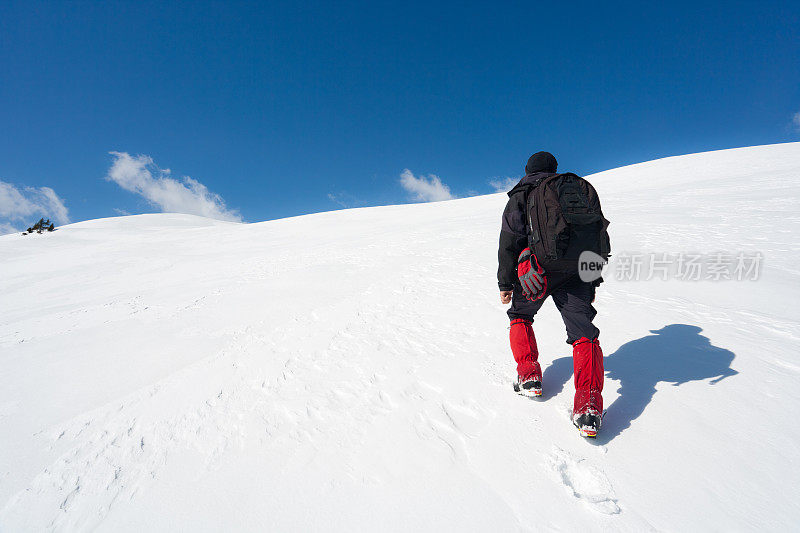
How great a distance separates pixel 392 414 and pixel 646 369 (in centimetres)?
256

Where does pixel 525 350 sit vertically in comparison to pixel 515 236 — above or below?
below

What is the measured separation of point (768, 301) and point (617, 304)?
2.23m

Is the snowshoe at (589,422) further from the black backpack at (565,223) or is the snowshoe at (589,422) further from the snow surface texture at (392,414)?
the black backpack at (565,223)

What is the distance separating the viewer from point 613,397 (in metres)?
2.63

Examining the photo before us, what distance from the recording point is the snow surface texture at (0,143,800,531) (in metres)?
1.72

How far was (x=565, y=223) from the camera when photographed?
222cm

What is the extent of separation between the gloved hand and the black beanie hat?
2.46 ft

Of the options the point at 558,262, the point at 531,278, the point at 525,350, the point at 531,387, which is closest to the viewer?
the point at 558,262

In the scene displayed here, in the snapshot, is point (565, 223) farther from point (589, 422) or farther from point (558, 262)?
point (589, 422)

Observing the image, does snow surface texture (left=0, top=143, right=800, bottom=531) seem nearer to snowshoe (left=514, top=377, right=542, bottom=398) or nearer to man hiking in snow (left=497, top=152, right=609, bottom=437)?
snowshoe (left=514, top=377, right=542, bottom=398)

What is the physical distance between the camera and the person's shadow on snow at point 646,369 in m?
2.45

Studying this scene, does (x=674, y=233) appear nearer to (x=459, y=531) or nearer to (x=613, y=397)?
(x=613, y=397)

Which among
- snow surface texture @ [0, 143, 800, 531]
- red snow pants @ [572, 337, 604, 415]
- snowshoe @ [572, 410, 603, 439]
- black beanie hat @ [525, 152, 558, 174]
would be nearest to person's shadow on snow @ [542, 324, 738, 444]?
snow surface texture @ [0, 143, 800, 531]

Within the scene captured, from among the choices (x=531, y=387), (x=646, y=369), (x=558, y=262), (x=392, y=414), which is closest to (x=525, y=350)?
(x=531, y=387)
